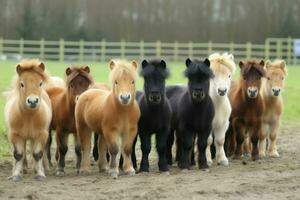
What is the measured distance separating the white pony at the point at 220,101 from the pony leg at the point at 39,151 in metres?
2.67

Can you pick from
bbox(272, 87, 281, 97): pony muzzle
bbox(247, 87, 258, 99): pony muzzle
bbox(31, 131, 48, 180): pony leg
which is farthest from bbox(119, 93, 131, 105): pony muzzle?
Answer: bbox(272, 87, 281, 97): pony muzzle

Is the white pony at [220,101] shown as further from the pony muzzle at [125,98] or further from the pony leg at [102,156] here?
the pony muzzle at [125,98]

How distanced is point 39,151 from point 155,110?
5.88 feet

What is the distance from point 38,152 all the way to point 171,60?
3838 centimetres

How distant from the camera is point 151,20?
64.4m

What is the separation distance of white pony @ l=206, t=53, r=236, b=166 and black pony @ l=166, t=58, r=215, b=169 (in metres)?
0.56

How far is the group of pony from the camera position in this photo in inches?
398

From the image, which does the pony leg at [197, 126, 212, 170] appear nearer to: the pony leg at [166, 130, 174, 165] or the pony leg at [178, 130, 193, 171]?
the pony leg at [178, 130, 193, 171]

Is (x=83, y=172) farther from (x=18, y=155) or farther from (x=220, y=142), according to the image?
(x=220, y=142)

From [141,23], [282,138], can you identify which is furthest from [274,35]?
[282,138]

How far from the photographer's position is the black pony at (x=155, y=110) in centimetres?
1012

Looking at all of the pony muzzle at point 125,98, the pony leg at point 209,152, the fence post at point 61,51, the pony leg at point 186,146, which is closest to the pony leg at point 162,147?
the pony leg at point 186,146

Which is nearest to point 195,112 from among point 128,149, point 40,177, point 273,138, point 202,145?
point 202,145

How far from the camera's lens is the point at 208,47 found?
49.7 metres
